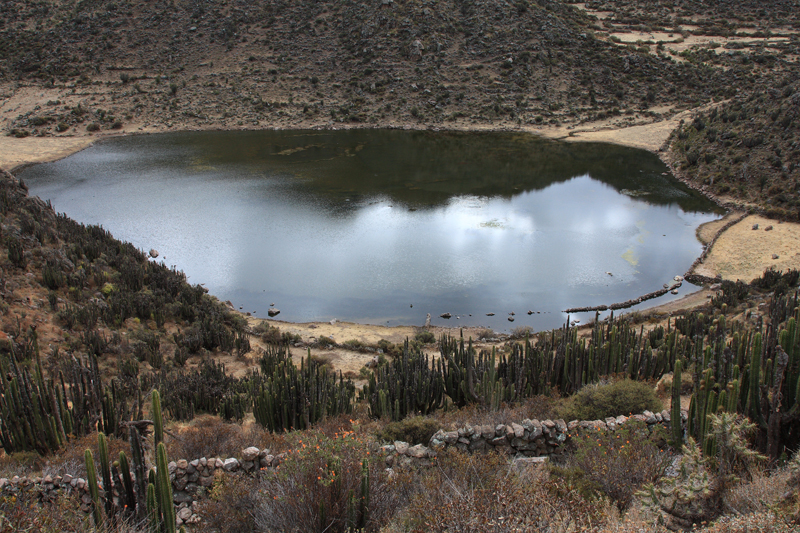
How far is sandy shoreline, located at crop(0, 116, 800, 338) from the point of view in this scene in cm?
1666

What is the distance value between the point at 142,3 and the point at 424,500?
71148 millimetres

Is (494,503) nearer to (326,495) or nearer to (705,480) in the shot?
(326,495)

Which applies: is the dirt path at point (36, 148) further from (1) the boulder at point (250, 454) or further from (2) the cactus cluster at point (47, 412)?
(1) the boulder at point (250, 454)

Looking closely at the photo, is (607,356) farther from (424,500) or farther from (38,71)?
(38,71)

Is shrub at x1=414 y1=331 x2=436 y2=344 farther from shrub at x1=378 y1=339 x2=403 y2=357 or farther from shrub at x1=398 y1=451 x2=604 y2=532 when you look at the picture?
shrub at x1=398 y1=451 x2=604 y2=532

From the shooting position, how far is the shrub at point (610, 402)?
8508mm

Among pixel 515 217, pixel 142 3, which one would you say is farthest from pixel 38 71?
pixel 515 217

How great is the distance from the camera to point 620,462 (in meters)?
6.35

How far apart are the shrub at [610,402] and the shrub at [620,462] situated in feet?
3.81

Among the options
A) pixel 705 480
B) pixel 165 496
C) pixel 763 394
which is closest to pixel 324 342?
pixel 165 496

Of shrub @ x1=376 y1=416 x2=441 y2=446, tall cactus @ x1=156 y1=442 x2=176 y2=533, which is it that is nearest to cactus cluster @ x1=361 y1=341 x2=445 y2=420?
shrub @ x1=376 y1=416 x2=441 y2=446

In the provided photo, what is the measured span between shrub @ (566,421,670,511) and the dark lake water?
10.1 meters

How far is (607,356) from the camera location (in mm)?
11055

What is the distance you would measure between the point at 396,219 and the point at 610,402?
18.6 m
